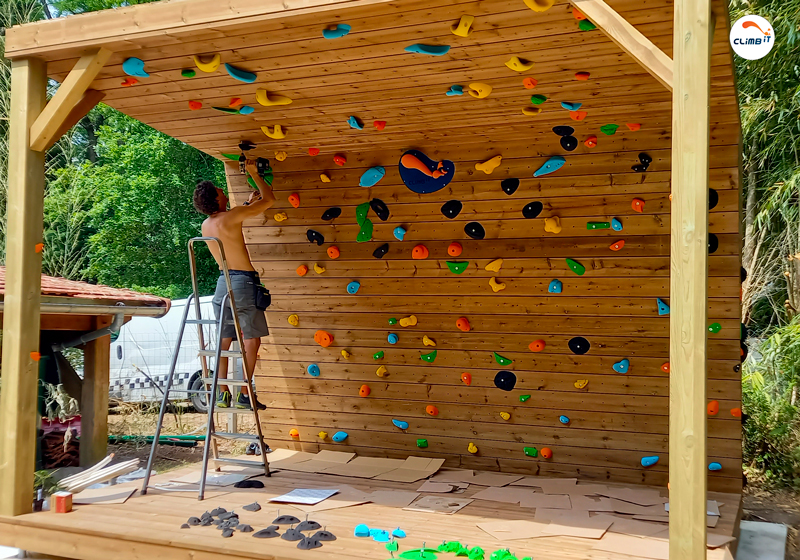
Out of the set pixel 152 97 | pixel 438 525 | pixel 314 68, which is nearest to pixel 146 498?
pixel 438 525

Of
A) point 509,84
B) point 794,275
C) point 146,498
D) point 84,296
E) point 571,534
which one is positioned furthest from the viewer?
point 794,275

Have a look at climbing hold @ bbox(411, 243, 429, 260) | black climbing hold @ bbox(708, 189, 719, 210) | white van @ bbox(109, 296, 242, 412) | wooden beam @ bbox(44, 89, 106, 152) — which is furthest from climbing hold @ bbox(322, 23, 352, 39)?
white van @ bbox(109, 296, 242, 412)

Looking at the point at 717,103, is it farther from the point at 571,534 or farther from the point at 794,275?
the point at 794,275

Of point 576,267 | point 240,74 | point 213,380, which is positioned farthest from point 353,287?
point 240,74

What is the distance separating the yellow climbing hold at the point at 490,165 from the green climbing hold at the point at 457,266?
0.68 meters

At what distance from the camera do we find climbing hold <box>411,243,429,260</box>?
198 inches

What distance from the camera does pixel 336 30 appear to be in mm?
3158

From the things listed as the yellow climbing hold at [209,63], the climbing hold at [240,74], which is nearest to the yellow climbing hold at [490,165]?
the climbing hold at [240,74]

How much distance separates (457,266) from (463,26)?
85.0 inches

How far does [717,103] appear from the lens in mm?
3850

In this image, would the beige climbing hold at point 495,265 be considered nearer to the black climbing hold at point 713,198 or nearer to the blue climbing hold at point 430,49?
the black climbing hold at point 713,198

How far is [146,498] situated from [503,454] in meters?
2.54

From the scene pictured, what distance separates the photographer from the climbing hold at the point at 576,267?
462cm

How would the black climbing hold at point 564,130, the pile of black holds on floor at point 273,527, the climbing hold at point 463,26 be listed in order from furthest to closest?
the black climbing hold at point 564,130 < the pile of black holds on floor at point 273,527 < the climbing hold at point 463,26
